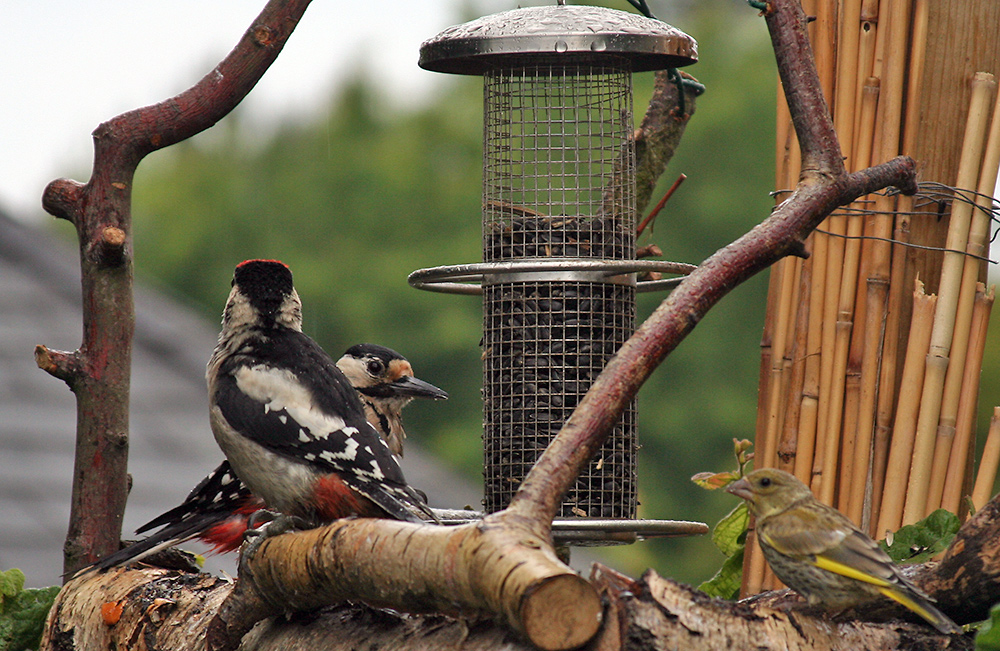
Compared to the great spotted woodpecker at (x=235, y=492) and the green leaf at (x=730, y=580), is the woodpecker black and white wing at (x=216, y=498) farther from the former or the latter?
the green leaf at (x=730, y=580)

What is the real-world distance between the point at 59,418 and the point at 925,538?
7197 mm

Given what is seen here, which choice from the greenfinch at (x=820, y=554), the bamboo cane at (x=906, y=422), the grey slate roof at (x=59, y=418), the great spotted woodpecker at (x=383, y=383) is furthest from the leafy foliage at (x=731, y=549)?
the grey slate roof at (x=59, y=418)

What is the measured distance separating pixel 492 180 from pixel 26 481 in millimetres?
5447

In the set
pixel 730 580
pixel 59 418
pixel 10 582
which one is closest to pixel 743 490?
pixel 730 580

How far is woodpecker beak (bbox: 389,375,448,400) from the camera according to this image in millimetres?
5098

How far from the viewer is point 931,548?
3.18 m

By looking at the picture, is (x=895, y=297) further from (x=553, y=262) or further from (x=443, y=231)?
(x=443, y=231)

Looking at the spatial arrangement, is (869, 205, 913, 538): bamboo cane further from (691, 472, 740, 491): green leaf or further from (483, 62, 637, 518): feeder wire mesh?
(483, 62, 637, 518): feeder wire mesh

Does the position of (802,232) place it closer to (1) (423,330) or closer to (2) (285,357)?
(2) (285,357)

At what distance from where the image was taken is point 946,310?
3480mm

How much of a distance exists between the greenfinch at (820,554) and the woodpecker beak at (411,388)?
7.27 ft

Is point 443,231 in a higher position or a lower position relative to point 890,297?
lower

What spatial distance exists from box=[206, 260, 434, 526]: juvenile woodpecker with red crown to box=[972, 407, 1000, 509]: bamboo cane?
4.83ft

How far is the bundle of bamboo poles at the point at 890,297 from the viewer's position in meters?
3.46
